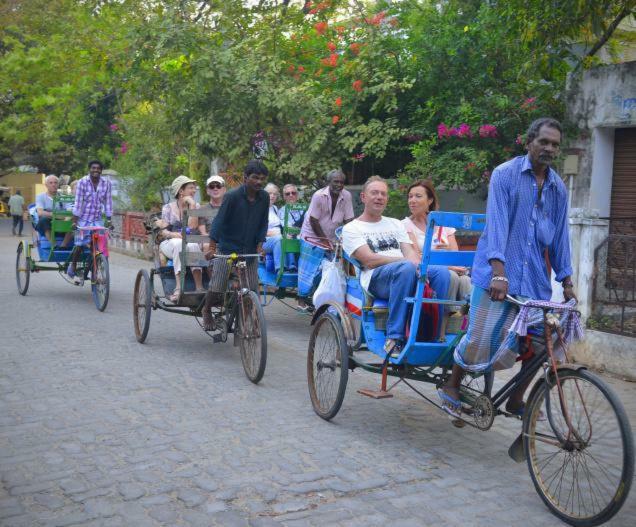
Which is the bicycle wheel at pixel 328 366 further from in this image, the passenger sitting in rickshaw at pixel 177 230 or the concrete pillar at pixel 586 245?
the concrete pillar at pixel 586 245

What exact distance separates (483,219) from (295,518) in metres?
2.36

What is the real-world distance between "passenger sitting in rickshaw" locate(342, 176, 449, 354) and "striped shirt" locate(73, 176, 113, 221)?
22.3 ft

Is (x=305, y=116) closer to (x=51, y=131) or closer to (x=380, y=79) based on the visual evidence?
(x=380, y=79)

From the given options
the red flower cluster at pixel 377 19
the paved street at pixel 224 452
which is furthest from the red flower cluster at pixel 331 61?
the paved street at pixel 224 452

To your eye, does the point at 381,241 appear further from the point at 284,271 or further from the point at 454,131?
the point at 454,131

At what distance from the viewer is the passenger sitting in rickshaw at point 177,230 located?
8.89 m

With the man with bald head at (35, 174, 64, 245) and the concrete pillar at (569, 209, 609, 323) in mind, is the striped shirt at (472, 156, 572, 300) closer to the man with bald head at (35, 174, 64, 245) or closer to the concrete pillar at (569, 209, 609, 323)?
the concrete pillar at (569, 209, 609, 323)

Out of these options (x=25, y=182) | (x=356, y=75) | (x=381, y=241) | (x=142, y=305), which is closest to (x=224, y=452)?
(x=381, y=241)

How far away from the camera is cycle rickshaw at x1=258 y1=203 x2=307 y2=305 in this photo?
10.2m

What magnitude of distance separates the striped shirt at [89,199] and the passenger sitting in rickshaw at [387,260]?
678 cm

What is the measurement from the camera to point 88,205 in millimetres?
11961

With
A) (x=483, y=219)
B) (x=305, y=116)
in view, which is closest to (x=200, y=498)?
(x=483, y=219)

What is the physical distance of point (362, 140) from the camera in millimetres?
13695

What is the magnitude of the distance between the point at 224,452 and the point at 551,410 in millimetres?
2171
